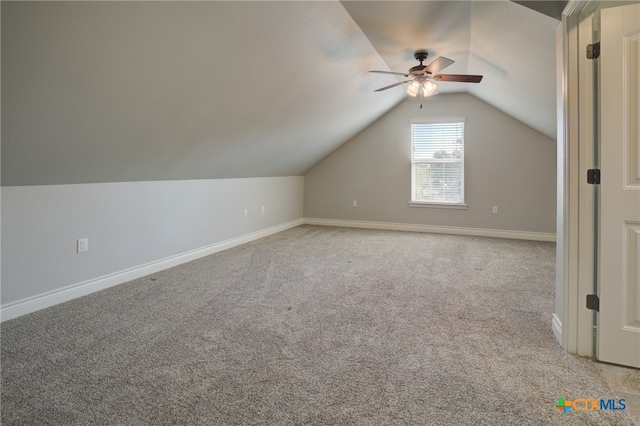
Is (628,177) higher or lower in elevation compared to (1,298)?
higher

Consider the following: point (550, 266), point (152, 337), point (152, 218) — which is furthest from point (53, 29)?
point (550, 266)

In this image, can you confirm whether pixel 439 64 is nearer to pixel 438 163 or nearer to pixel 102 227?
pixel 438 163

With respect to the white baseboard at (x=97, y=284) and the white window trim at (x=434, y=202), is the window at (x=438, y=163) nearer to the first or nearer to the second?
the white window trim at (x=434, y=202)

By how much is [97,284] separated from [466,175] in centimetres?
544

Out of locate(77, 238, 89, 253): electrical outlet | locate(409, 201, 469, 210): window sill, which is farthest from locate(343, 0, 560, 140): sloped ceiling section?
locate(77, 238, 89, 253): electrical outlet

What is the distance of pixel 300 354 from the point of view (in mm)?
2014

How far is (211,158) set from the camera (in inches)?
158

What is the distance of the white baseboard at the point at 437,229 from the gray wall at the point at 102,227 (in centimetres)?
228

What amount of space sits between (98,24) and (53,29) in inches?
8.3

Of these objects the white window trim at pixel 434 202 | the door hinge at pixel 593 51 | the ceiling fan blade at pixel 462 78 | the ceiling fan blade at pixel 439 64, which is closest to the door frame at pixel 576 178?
the door hinge at pixel 593 51

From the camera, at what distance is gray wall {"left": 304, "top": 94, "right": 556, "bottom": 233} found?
5.41 meters

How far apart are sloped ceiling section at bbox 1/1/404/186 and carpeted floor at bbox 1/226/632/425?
1242 millimetres

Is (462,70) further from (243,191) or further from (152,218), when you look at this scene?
(152,218)

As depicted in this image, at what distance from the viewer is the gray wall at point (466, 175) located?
541cm
